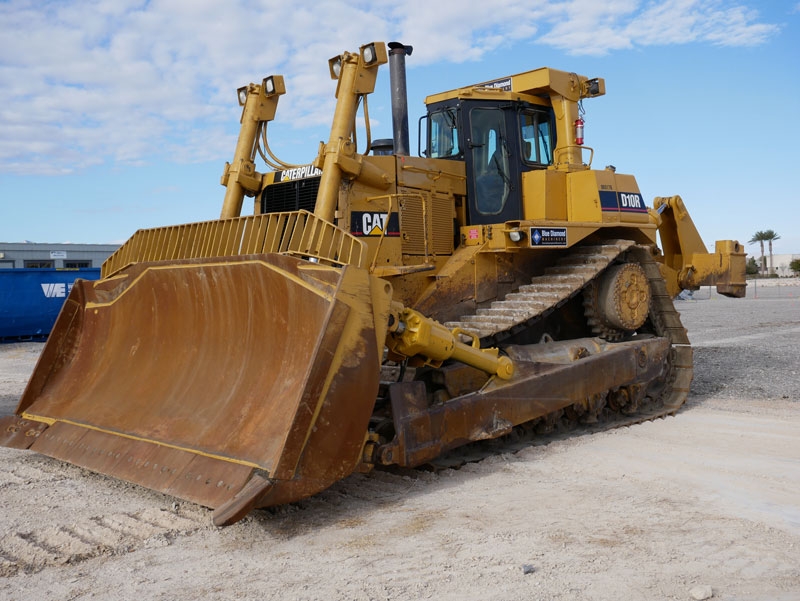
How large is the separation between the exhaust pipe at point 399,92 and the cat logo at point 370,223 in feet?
3.69

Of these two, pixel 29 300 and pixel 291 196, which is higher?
pixel 291 196

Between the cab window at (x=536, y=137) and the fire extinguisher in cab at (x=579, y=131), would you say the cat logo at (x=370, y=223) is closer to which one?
the cab window at (x=536, y=137)

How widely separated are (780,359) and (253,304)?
31.8ft

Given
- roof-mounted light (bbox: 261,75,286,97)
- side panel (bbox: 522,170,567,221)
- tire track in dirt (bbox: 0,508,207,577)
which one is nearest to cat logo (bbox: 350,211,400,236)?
side panel (bbox: 522,170,567,221)

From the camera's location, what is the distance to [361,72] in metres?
6.65

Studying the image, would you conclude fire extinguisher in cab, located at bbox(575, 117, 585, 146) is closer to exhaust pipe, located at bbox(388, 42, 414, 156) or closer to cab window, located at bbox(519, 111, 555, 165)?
cab window, located at bbox(519, 111, 555, 165)

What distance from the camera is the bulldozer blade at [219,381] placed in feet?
14.4

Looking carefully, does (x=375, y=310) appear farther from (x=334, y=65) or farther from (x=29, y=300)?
(x=29, y=300)

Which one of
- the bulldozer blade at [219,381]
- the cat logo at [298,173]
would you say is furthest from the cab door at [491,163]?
the bulldozer blade at [219,381]

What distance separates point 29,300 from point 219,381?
1737cm

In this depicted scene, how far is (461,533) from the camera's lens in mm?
4254

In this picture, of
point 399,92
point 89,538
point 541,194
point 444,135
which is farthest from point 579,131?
point 89,538

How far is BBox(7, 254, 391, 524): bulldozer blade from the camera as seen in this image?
4.39 m

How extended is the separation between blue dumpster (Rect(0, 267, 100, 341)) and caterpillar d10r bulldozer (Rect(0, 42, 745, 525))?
14.9 m
